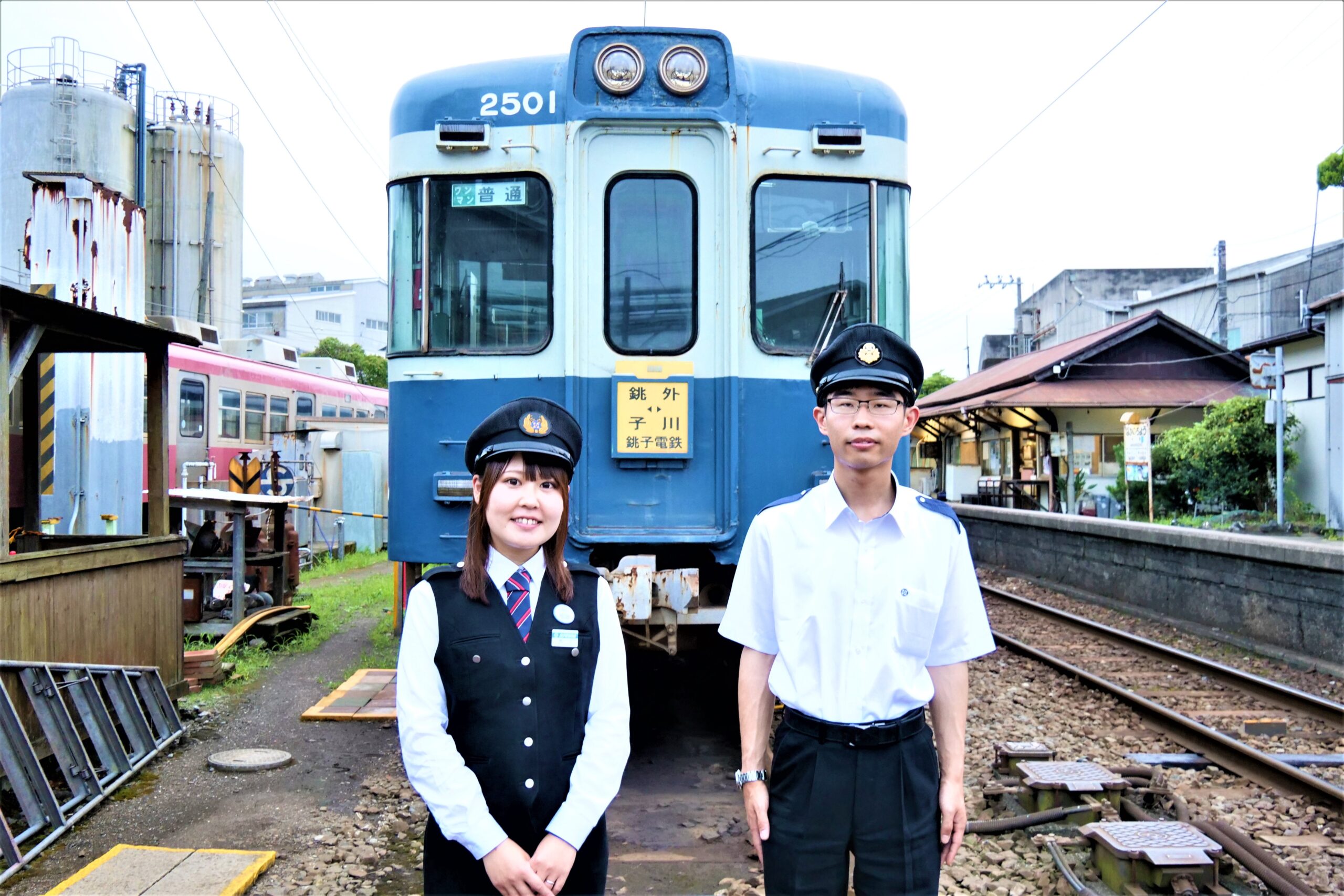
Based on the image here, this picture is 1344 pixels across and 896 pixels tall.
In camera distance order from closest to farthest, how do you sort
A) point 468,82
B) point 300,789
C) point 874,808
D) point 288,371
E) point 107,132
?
point 874,808 < point 300,789 < point 468,82 < point 288,371 < point 107,132

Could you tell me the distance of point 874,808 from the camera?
2332mm

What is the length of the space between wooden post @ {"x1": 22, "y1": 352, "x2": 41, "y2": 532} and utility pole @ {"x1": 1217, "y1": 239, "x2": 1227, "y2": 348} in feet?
110

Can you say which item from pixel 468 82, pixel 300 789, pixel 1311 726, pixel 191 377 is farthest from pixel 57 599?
pixel 191 377

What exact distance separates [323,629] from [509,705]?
8.05 meters

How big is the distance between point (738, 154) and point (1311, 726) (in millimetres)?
5014

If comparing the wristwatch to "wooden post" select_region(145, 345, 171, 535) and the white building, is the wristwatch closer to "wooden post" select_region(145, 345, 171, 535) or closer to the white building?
"wooden post" select_region(145, 345, 171, 535)

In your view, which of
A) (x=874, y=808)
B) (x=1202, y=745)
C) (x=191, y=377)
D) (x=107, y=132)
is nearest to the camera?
(x=874, y=808)

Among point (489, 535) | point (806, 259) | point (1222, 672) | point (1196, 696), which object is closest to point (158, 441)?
point (806, 259)

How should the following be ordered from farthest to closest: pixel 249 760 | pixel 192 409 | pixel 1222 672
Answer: pixel 192 409
pixel 1222 672
pixel 249 760

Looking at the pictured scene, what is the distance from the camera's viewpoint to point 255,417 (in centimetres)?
1603

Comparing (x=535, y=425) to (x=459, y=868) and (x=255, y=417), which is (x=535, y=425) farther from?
(x=255, y=417)

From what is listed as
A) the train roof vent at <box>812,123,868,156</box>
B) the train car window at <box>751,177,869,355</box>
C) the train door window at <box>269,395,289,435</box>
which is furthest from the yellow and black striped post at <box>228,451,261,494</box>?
the train roof vent at <box>812,123,868,156</box>

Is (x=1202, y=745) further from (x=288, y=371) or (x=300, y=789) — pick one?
(x=288, y=371)

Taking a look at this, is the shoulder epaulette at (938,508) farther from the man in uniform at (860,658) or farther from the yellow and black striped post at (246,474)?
the yellow and black striped post at (246,474)
